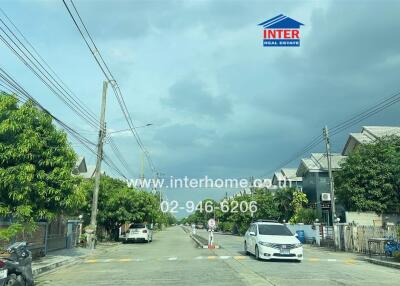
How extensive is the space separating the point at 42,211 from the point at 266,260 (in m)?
9.48

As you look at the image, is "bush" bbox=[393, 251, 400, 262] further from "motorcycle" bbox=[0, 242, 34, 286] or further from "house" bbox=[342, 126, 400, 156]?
"house" bbox=[342, 126, 400, 156]

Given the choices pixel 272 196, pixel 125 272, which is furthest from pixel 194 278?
pixel 272 196

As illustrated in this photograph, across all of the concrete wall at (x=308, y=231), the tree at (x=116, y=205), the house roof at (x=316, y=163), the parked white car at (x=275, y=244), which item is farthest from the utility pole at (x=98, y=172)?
the house roof at (x=316, y=163)

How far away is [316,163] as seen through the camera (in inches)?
2207

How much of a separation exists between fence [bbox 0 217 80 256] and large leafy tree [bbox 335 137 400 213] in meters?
20.6

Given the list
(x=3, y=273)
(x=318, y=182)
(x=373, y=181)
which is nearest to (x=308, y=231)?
(x=373, y=181)

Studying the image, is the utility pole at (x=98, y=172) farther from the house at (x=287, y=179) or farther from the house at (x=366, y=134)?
the house at (x=287, y=179)

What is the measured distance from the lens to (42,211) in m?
19.6

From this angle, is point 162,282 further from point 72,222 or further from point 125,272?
point 72,222

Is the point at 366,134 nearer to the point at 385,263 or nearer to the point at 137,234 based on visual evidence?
the point at 137,234

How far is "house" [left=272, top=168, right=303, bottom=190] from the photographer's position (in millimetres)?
69294

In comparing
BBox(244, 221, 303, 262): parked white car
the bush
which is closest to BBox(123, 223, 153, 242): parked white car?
BBox(244, 221, 303, 262): parked white car

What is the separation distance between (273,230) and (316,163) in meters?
36.0

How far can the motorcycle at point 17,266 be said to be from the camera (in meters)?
11.0
